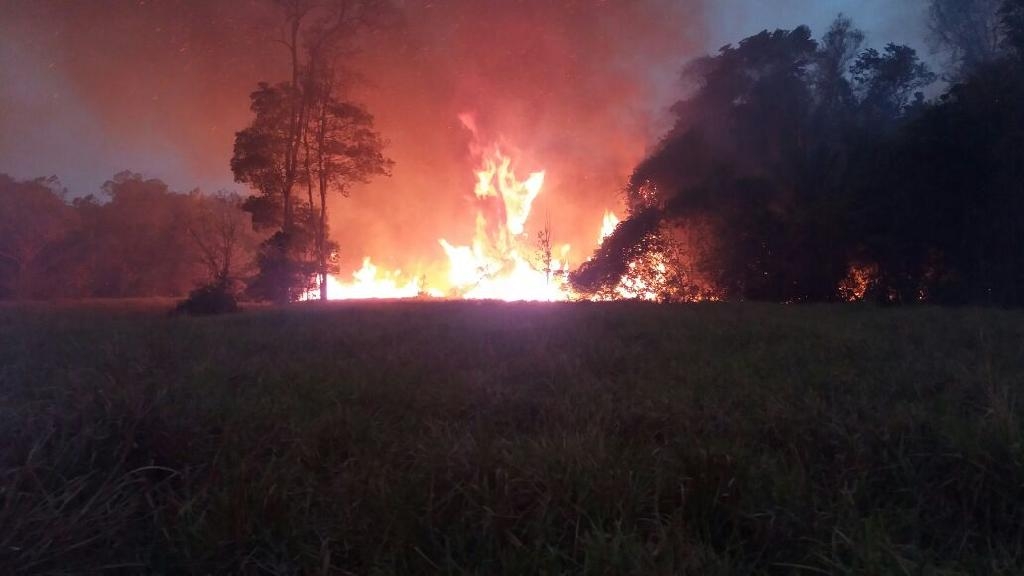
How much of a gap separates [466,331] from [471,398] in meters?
4.16

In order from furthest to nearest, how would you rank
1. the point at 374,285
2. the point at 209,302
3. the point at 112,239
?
1. the point at 112,239
2. the point at 374,285
3. the point at 209,302

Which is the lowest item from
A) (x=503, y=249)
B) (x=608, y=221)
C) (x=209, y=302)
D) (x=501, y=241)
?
(x=209, y=302)

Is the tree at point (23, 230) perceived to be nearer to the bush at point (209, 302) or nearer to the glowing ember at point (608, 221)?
the bush at point (209, 302)

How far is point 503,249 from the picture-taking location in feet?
76.5

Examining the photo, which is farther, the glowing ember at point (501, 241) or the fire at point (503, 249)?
the glowing ember at point (501, 241)

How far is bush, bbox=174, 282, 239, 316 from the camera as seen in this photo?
1406 cm

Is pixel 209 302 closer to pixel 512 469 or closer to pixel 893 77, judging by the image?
pixel 512 469

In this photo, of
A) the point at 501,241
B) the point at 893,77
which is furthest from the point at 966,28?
the point at 501,241

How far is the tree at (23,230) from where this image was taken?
78.5 ft

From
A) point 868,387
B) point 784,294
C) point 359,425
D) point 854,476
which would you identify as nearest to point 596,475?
point 854,476

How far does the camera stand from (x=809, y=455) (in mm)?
3395

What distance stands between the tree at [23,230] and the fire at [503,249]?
1108 centimetres

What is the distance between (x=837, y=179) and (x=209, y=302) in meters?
16.2

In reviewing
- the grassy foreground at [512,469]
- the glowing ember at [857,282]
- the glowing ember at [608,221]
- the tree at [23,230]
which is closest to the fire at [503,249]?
the glowing ember at [608,221]
